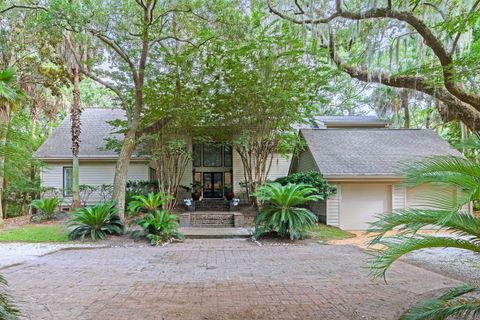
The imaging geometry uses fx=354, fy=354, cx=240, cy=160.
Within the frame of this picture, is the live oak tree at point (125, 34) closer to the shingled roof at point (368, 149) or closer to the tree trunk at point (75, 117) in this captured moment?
the tree trunk at point (75, 117)

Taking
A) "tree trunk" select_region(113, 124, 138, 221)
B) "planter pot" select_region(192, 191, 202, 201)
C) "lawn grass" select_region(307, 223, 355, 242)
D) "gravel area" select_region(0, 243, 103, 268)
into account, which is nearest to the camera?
"gravel area" select_region(0, 243, 103, 268)

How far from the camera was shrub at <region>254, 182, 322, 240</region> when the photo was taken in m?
10.9

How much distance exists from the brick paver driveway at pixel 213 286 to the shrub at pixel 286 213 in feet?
6.51

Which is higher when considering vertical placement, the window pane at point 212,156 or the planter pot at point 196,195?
the window pane at point 212,156

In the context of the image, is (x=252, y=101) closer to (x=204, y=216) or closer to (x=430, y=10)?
(x=204, y=216)

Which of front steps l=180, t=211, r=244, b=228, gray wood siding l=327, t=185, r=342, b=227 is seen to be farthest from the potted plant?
gray wood siding l=327, t=185, r=342, b=227

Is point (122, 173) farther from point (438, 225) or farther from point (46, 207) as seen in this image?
point (438, 225)

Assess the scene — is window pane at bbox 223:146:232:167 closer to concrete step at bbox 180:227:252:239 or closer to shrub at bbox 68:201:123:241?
concrete step at bbox 180:227:252:239

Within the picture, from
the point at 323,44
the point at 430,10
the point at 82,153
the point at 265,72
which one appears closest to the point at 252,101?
the point at 265,72

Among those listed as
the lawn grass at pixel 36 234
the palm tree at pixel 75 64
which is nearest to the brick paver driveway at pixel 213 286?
the lawn grass at pixel 36 234

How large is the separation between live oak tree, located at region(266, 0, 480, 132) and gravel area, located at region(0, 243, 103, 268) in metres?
8.94

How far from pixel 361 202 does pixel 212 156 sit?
7.94 metres

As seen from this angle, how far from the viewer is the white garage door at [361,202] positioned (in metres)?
14.3

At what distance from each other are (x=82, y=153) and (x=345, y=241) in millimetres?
13807
